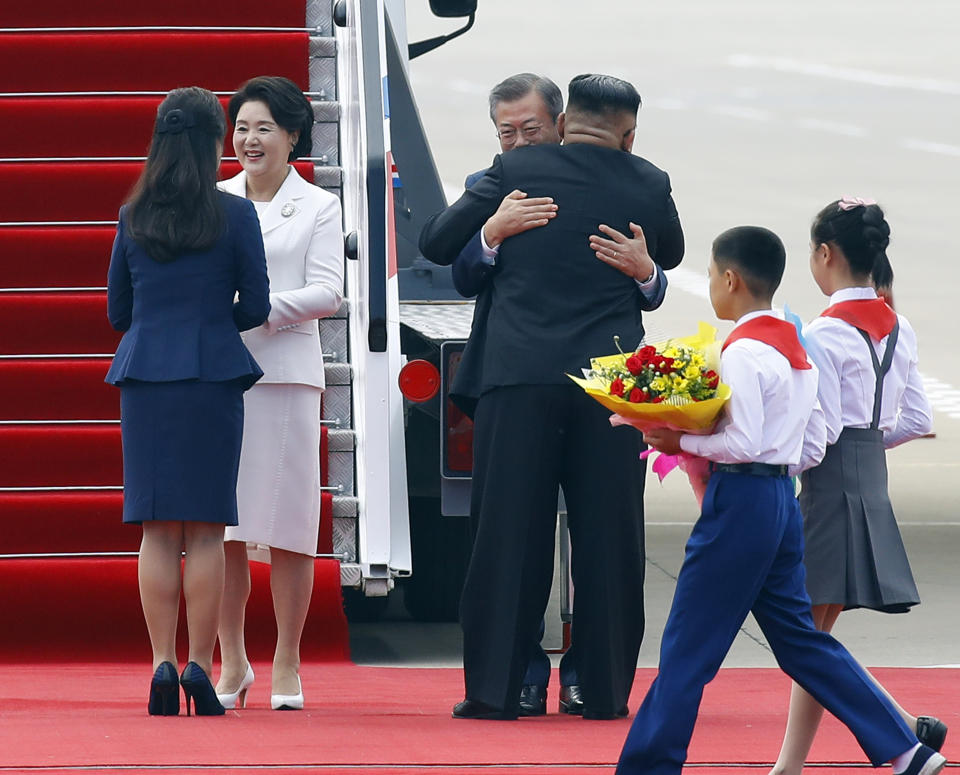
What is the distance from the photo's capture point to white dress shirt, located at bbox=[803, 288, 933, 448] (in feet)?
15.9

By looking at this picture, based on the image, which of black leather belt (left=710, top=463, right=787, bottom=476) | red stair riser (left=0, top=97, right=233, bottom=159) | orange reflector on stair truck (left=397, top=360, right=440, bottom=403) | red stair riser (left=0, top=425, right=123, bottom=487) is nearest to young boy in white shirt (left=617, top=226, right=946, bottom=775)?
black leather belt (left=710, top=463, right=787, bottom=476)

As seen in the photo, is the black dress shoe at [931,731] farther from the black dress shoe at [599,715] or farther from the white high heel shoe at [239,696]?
the white high heel shoe at [239,696]

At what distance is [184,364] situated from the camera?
17.4 ft

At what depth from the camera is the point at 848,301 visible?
500cm

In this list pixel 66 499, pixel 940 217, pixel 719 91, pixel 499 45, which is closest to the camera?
pixel 66 499

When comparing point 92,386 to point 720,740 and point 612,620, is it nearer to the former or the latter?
point 612,620

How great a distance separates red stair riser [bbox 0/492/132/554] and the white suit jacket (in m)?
1.23

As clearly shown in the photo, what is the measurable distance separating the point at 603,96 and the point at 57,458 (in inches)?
91.8

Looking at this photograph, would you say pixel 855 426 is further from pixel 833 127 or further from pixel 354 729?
pixel 833 127

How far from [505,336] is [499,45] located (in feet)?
109

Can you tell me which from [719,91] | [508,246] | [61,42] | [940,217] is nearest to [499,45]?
[719,91]

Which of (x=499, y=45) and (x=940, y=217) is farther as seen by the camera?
(x=499, y=45)

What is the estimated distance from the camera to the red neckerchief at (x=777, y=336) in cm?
450

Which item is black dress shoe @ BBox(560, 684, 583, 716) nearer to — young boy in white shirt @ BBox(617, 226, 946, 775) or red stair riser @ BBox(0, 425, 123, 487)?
young boy in white shirt @ BBox(617, 226, 946, 775)
